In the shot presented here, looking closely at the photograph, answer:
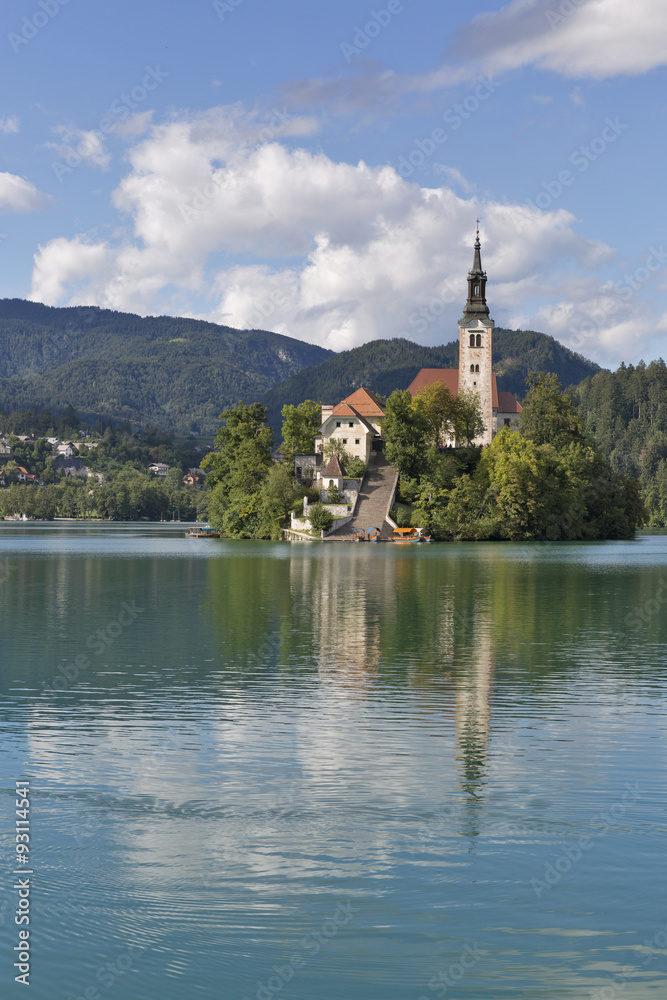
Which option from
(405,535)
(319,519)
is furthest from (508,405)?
(319,519)

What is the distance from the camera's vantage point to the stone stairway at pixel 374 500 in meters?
104

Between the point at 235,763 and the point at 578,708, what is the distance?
6946 mm

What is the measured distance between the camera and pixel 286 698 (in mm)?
18656

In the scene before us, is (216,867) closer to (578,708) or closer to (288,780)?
(288,780)

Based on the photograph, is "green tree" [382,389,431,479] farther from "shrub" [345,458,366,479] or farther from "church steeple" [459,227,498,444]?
"church steeple" [459,227,498,444]

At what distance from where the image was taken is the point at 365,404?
121312 millimetres

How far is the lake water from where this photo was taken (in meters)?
8.18

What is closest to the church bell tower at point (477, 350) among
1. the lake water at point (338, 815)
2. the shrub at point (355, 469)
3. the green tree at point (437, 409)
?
the green tree at point (437, 409)

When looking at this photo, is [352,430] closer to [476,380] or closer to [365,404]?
[365,404]

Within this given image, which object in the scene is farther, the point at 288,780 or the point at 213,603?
the point at 213,603

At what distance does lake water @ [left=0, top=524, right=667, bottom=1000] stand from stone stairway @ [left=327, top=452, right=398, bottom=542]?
252ft

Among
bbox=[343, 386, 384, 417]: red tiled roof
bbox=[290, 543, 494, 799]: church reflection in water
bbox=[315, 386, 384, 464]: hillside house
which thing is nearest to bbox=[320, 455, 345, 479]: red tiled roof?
bbox=[315, 386, 384, 464]: hillside house

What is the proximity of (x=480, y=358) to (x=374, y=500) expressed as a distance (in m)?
31.3

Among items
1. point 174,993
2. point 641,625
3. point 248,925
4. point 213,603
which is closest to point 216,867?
point 248,925
